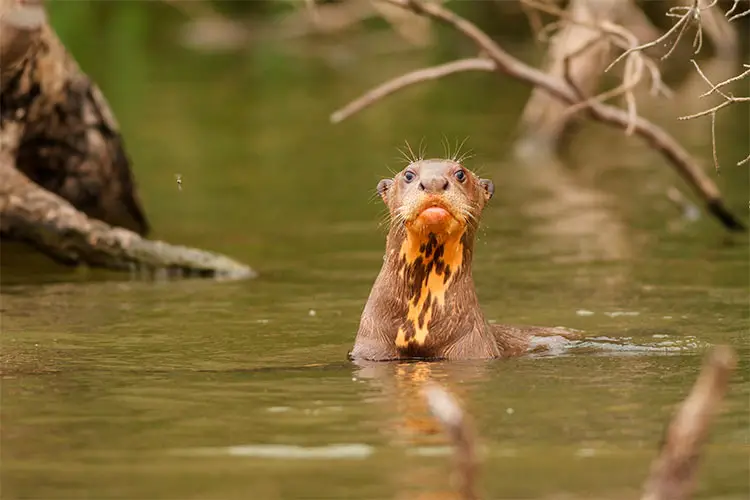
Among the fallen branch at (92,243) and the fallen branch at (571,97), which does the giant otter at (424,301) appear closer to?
the fallen branch at (92,243)

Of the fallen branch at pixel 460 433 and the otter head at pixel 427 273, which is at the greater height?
the otter head at pixel 427 273

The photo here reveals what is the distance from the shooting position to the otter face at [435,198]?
6.68 metres

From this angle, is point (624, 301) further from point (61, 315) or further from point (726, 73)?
point (726, 73)

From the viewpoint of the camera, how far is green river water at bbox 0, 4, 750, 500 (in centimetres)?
514

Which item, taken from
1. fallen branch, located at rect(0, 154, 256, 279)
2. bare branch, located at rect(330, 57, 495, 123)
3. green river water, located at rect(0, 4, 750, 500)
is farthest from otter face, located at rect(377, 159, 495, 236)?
bare branch, located at rect(330, 57, 495, 123)

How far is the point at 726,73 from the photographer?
24234 millimetres

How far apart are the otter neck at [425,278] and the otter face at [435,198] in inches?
3.6

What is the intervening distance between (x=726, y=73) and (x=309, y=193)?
11.6m

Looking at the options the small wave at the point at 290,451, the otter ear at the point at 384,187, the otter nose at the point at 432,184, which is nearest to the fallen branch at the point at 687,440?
the small wave at the point at 290,451

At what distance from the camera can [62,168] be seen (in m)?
11.5

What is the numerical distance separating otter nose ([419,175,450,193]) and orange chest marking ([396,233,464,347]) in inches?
14.3

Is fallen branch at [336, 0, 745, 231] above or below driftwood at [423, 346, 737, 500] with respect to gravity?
above

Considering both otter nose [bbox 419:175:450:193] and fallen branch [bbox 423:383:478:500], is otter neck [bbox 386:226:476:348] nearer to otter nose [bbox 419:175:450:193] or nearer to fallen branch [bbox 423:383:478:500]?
otter nose [bbox 419:175:450:193]

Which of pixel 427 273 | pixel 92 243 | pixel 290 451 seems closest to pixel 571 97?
pixel 92 243
